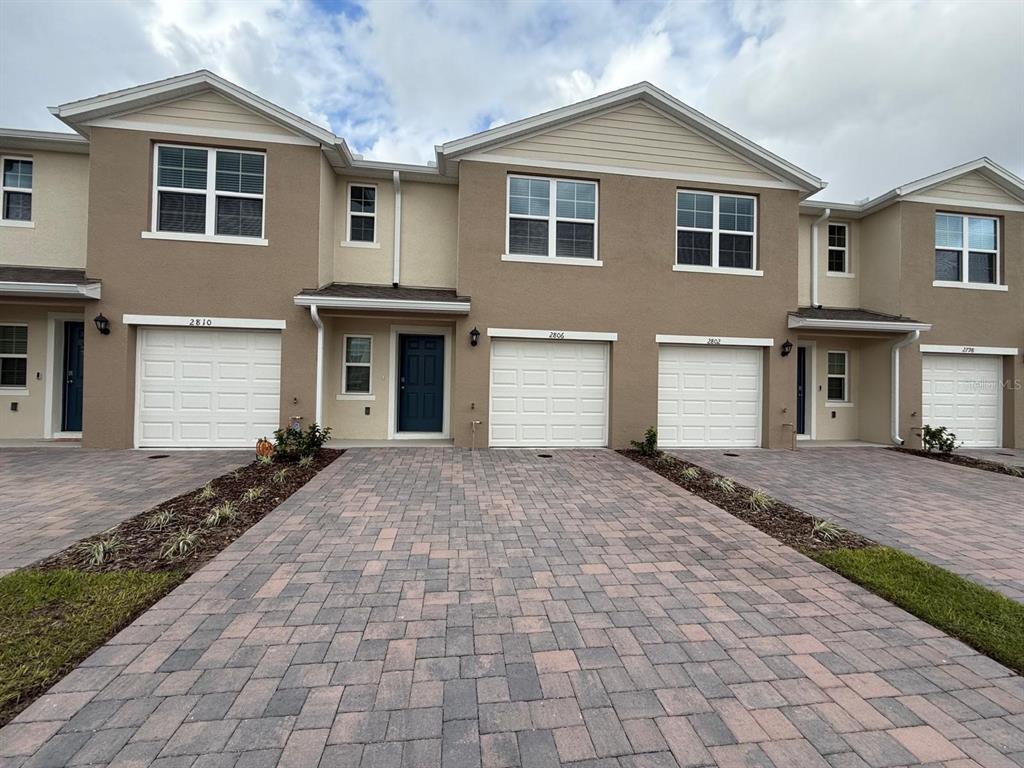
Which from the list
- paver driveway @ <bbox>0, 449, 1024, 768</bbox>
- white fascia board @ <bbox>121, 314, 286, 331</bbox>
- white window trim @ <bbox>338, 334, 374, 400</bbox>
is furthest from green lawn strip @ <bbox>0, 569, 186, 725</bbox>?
white window trim @ <bbox>338, 334, 374, 400</bbox>

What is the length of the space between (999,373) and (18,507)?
61.0 ft

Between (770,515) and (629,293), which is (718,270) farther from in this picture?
(770,515)

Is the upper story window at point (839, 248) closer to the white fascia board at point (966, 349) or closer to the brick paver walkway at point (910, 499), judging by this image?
the white fascia board at point (966, 349)

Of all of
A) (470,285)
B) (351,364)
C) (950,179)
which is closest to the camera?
(470,285)

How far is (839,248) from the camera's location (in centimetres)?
1186

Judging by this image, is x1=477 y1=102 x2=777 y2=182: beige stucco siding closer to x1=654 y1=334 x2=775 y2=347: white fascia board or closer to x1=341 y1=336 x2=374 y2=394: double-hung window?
x1=654 y1=334 x2=775 y2=347: white fascia board

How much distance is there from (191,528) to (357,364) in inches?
231

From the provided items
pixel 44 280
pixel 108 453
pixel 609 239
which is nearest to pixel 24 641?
pixel 108 453

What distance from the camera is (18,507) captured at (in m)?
5.26

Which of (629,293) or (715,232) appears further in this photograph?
(715,232)

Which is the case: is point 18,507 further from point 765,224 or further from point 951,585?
point 765,224

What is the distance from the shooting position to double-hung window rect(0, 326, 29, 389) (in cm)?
950

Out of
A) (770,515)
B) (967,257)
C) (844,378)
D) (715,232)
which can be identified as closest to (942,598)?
(770,515)

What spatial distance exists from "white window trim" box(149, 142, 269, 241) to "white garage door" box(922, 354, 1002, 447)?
15.3 metres
